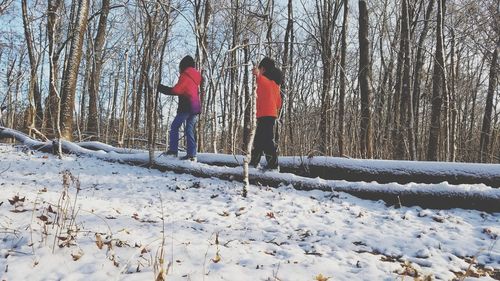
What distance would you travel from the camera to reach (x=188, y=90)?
690 cm

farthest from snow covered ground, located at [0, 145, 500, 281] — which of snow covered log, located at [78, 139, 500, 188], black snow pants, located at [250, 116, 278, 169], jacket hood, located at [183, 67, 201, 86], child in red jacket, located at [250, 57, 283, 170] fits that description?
jacket hood, located at [183, 67, 201, 86]

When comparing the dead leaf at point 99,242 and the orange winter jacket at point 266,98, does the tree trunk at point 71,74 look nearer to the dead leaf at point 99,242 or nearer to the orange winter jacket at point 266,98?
the orange winter jacket at point 266,98

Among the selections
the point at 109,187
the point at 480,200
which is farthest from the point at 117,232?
the point at 480,200

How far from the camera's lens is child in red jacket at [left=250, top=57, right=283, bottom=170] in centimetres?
618

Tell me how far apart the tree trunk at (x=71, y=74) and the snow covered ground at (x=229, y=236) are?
Result: 13.3ft

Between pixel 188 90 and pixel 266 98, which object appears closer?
pixel 266 98

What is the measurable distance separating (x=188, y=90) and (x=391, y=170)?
4.07 meters

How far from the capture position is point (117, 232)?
3369mm

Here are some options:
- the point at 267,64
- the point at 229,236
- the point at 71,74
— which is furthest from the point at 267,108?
the point at 71,74

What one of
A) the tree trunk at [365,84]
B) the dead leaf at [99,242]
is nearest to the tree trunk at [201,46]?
the tree trunk at [365,84]

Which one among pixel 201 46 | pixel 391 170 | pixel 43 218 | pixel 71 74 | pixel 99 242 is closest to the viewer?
pixel 99 242

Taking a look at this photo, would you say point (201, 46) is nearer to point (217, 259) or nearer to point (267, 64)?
point (267, 64)

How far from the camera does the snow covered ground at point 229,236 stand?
2713mm

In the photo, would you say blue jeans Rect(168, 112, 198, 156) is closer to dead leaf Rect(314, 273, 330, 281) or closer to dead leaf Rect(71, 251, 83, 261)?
dead leaf Rect(71, 251, 83, 261)
